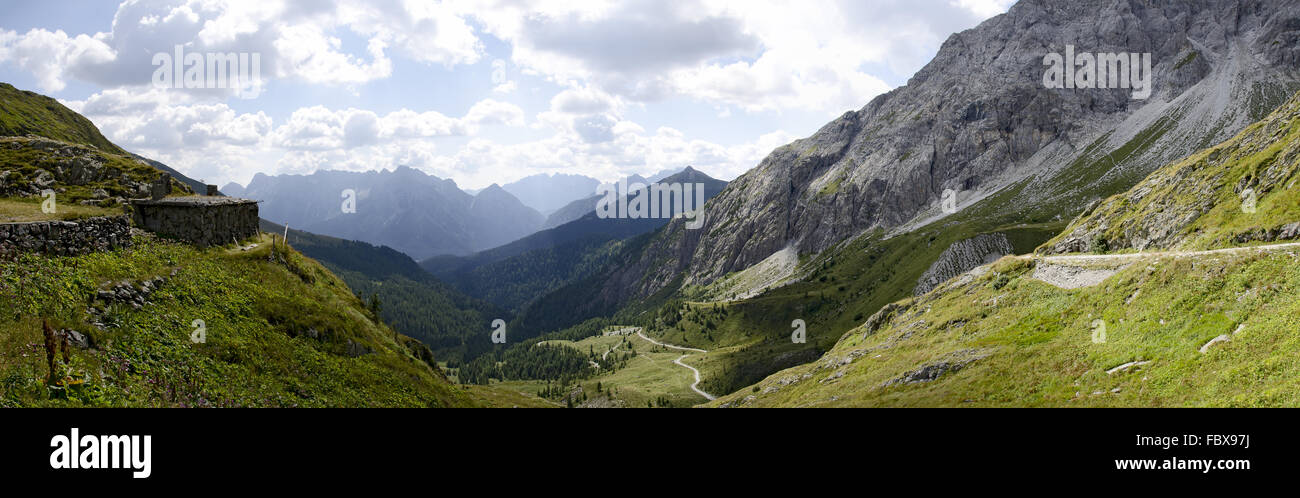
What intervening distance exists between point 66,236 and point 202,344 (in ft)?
38.8

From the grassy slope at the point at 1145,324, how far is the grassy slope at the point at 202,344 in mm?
46687

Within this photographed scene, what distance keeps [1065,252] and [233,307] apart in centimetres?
10106

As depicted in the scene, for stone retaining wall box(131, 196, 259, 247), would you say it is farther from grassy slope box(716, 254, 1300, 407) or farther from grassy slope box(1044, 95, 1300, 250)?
grassy slope box(1044, 95, 1300, 250)

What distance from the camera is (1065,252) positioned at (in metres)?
86.7

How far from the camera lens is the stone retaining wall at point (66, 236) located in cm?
3312

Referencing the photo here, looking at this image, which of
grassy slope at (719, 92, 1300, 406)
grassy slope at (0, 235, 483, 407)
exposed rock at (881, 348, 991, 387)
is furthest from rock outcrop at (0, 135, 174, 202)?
exposed rock at (881, 348, 991, 387)

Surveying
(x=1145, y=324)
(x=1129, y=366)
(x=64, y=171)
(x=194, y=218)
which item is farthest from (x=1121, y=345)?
(x=64, y=171)

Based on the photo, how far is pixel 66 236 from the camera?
36.6 meters

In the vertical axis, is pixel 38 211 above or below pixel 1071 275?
above

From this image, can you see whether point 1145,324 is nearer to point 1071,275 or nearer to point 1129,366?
point 1129,366

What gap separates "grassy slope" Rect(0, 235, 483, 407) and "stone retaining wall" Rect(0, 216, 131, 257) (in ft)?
2.78

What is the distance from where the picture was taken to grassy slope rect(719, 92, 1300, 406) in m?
32.1
